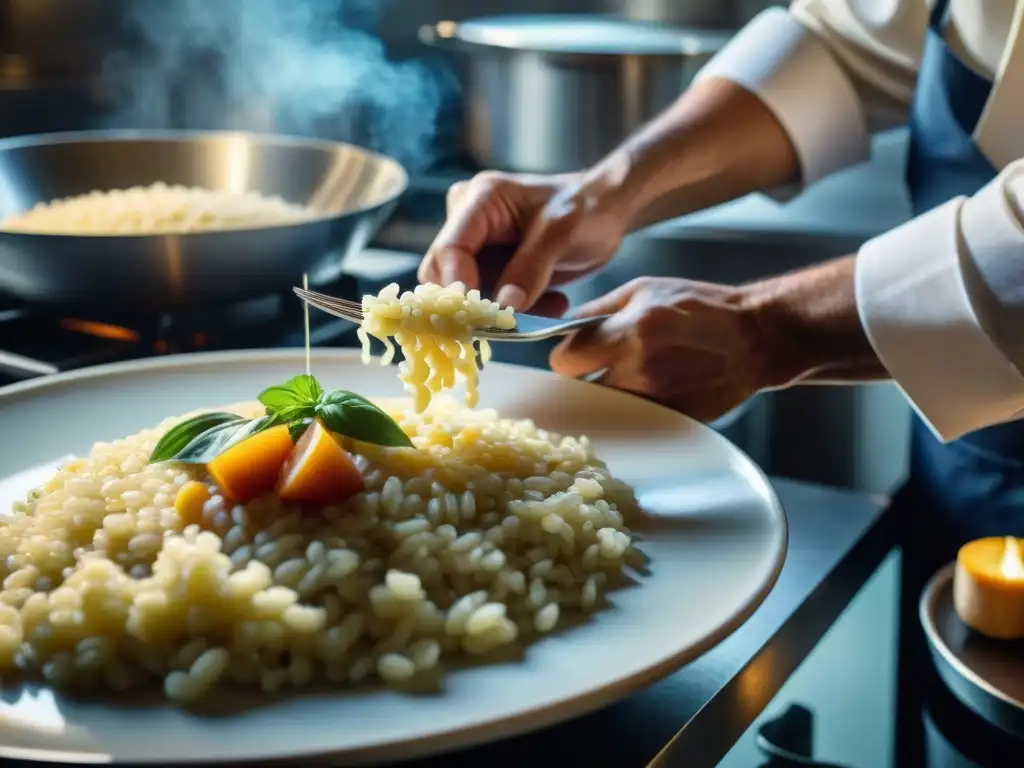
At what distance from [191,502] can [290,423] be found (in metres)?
0.12

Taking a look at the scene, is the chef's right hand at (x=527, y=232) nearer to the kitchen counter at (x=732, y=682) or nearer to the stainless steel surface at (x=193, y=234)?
the stainless steel surface at (x=193, y=234)

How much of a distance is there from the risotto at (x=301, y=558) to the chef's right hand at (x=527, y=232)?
1.17 ft

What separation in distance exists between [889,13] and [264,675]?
1.32 meters

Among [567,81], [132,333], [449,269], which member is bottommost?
[132,333]

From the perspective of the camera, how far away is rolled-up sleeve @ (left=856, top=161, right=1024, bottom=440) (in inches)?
45.4

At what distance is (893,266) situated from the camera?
1.20m

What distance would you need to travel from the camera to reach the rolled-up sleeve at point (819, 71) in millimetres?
1699

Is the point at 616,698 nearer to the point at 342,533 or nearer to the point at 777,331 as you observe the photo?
the point at 342,533

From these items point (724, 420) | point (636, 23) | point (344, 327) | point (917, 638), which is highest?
point (636, 23)

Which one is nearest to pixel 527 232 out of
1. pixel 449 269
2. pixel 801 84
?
pixel 449 269

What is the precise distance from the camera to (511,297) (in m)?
1.33

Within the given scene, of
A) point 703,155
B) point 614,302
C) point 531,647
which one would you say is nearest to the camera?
point 531,647

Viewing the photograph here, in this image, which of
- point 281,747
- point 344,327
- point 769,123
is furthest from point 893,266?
point 281,747

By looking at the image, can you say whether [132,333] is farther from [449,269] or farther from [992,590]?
[992,590]
